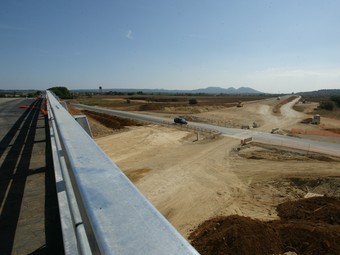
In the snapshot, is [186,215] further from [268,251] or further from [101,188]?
[101,188]

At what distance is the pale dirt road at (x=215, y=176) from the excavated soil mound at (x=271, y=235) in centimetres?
152

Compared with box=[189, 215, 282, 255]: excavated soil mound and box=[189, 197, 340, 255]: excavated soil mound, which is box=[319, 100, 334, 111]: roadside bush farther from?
box=[189, 215, 282, 255]: excavated soil mound

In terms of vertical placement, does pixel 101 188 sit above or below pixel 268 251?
above

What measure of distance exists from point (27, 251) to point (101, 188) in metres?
1.92

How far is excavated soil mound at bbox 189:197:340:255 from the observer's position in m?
11.0

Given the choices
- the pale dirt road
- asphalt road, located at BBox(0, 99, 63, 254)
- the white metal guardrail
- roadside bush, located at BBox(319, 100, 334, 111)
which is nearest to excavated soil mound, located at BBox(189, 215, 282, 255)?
the pale dirt road

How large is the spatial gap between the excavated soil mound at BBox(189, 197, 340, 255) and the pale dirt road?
5.00 feet

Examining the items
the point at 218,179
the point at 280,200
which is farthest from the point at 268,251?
the point at 218,179

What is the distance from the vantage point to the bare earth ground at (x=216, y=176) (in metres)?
16.3

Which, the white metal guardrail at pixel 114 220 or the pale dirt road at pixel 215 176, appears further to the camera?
the pale dirt road at pixel 215 176

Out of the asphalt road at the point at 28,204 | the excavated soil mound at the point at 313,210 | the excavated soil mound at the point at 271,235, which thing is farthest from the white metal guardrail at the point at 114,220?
the excavated soil mound at the point at 313,210

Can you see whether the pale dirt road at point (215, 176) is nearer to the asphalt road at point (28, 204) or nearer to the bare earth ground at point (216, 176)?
the bare earth ground at point (216, 176)

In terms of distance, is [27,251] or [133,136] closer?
[27,251]

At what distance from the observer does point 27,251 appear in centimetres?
318
